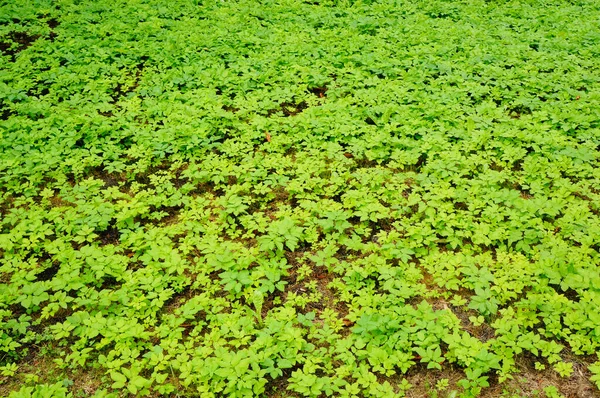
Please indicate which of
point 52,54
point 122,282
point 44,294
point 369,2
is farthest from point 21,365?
point 369,2

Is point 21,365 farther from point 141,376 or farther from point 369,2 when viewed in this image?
point 369,2

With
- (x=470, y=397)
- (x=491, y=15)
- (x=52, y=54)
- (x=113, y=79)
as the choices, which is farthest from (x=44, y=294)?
(x=491, y=15)

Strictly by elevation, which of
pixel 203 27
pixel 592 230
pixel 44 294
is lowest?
pixel 44 294

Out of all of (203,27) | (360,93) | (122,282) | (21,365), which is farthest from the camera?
(203,27)

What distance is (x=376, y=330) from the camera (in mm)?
3764

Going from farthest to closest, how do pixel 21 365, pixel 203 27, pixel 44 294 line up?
pixel 203 27, pixel 44 294, pixel 21 365

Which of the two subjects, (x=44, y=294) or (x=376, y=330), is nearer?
(x=376, y=330)

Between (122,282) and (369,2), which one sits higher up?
(369,2)

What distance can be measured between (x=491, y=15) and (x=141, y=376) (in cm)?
1013

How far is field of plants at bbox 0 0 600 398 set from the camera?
3623 millimetres

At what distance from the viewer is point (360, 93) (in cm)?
698

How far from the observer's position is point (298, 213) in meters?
5.02

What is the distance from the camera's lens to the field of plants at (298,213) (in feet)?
11.9

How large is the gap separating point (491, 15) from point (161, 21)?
7255mm
